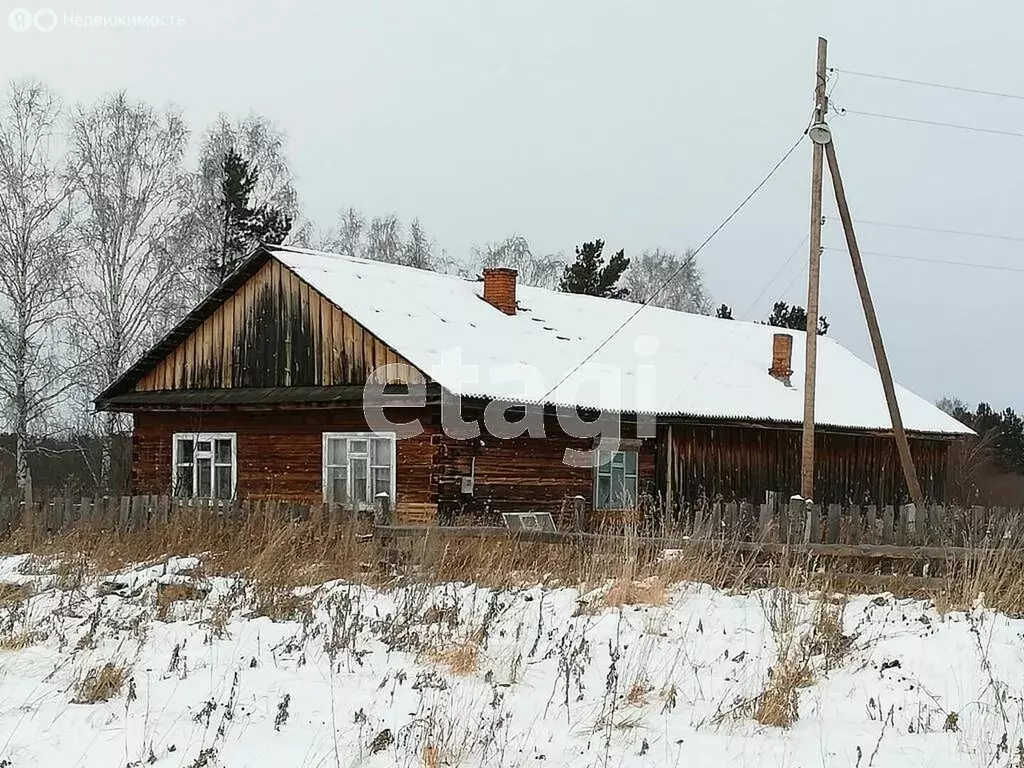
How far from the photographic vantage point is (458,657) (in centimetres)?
723

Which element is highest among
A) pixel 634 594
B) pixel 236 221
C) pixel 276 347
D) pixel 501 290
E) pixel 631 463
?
pixel 236 221

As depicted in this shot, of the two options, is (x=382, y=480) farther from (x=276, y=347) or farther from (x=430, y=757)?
(x=430, y=757)

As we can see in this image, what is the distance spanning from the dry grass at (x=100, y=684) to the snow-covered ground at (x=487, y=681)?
0.13 ft

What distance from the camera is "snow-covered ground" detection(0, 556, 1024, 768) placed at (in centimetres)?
579

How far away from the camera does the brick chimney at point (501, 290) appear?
21875 millimetres

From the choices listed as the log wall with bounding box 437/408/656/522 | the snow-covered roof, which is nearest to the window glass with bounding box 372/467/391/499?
the log wall with bounding box 437/408/656/522

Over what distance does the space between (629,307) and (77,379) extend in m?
13.3

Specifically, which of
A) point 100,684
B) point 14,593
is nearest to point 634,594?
point 100,684

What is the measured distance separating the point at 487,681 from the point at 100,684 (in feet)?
7.43

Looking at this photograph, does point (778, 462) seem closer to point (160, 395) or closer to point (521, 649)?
point (160, 395)

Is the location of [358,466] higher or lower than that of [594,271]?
lower

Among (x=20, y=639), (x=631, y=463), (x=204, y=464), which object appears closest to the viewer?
(x=20, y=639)

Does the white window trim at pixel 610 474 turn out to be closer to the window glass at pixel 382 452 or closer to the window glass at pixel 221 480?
the window glass at pixel 382 452

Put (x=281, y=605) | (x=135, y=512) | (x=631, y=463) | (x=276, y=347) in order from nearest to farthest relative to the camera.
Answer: (x=281, y=605), (x=135, y=512), (x=276, y=347), (x=631, y=463)
